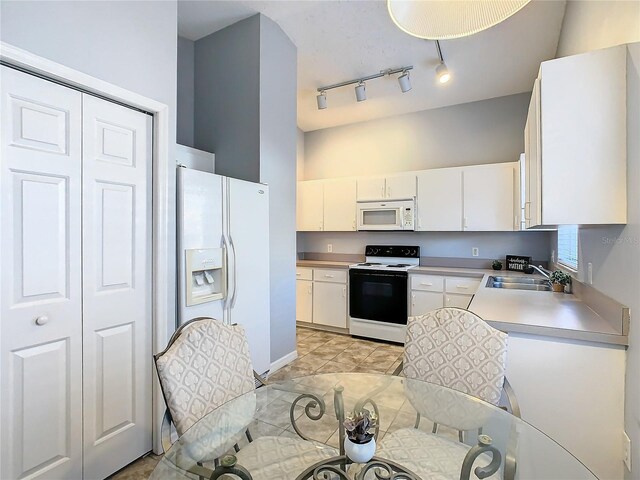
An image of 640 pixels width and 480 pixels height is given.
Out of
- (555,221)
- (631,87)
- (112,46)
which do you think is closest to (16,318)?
(112,46)

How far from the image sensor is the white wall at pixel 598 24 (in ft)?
4.41

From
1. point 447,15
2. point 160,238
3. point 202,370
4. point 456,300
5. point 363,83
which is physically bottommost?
point 456,300

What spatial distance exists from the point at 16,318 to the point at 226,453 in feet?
3.59

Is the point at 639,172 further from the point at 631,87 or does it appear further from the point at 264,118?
the point at 264,118

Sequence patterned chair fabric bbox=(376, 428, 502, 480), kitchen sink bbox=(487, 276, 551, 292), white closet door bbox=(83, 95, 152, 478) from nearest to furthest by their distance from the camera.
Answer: patterned chair fabric bbox=(376, 428, 502, 480)
white closet door bbox=(83, 95, 152, 478)
kitchen sink bbox=(487, 276, 551, 292)

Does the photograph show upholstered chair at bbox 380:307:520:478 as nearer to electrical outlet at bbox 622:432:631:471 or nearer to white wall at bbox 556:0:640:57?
electrical outlet at bbox 622:432:631:471

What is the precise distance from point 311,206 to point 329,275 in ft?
3.59

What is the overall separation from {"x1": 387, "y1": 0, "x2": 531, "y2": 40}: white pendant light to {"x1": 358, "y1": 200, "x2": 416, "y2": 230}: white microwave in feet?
8.62

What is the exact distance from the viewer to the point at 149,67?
1.91 m

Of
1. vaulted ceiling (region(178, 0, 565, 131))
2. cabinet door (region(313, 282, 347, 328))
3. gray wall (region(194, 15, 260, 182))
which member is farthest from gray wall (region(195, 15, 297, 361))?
cabinet door (region(313, 282, 347, 328))

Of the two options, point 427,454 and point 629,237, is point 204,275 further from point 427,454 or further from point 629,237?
point 629,237

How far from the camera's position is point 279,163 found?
3.09 m

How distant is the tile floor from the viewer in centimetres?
310

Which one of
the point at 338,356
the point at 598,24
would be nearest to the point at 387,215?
the point at 338,356
